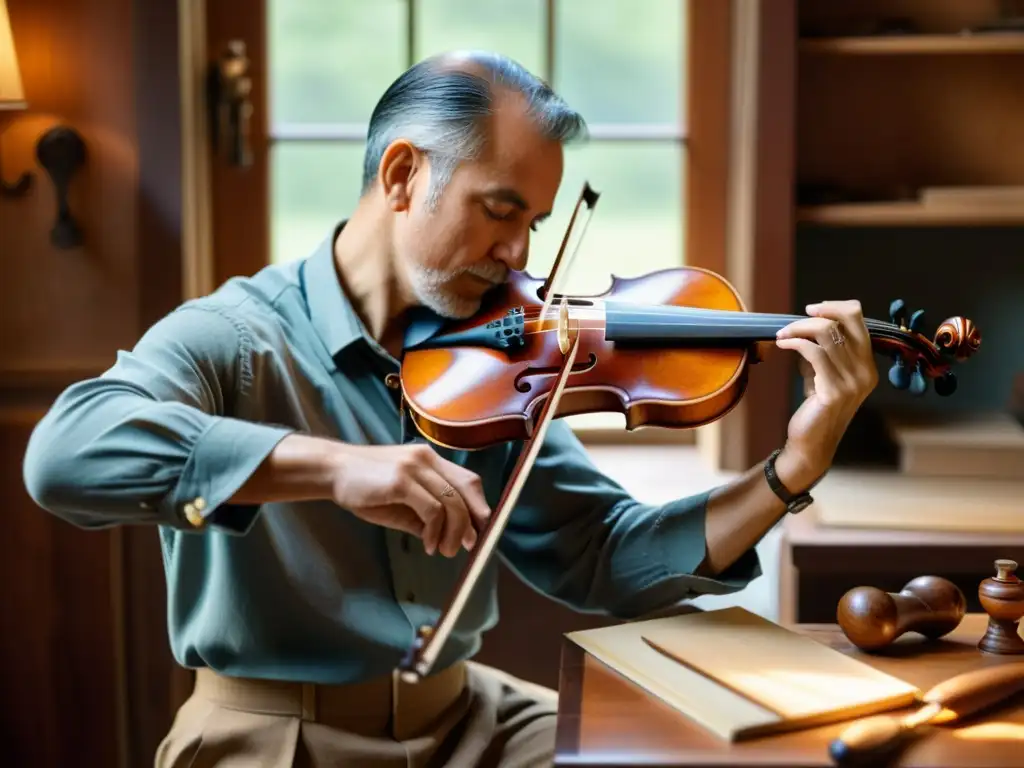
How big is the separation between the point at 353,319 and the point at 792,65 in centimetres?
91

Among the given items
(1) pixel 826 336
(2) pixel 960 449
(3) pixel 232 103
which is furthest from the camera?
(3) pixel 232 103

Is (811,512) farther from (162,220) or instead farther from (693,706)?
(162,220)

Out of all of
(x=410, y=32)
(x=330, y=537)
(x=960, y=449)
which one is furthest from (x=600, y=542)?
(x=410, y=32)

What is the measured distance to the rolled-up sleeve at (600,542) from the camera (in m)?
1.37

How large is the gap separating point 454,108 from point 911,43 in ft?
3.10

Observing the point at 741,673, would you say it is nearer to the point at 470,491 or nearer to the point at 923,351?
the point at 470,491

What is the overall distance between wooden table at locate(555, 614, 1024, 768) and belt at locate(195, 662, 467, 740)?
0.30 meters

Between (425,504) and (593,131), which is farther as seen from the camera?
(593,131)

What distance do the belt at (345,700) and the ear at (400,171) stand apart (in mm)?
516

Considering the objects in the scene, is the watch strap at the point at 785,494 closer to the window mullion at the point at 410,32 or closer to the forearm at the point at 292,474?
the forearm at the point at 292,474

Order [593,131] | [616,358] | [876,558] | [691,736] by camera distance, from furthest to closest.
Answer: [593,131], [876,558], [616,358], [691,736]

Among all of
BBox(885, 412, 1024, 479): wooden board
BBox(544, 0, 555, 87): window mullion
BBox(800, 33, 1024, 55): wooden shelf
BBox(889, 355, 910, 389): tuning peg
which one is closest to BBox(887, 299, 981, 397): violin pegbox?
BBox(889, 355, 910, 389): tuning peg

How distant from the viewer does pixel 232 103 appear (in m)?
2.09

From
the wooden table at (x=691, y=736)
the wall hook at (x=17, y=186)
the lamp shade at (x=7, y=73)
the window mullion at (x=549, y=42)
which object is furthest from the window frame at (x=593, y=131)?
the wooden table at (x=691, y=736)
